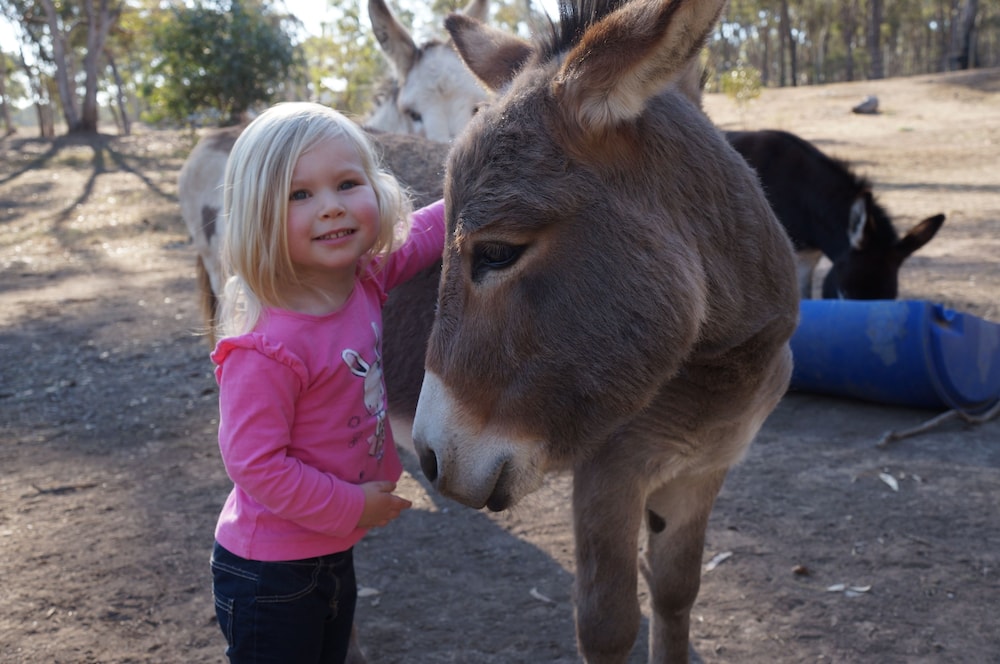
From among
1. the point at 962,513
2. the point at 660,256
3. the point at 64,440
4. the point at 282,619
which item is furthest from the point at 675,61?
the point at 64,440

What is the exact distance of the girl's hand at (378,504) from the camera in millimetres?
2170

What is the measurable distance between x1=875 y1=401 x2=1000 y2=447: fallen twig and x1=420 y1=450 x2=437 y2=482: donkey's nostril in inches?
151

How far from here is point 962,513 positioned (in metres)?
4.00

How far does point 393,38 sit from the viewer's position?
19.6 feet

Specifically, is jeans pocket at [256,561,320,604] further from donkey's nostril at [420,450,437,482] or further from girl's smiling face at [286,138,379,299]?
girl's smiling face at [286,138,379,299]

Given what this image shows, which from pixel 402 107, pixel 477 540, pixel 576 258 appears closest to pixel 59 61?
pixel 402 107

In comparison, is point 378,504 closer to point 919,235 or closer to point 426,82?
point 426,82


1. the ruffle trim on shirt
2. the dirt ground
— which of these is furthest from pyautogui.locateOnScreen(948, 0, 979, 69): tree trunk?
the ruffle trim on shirt

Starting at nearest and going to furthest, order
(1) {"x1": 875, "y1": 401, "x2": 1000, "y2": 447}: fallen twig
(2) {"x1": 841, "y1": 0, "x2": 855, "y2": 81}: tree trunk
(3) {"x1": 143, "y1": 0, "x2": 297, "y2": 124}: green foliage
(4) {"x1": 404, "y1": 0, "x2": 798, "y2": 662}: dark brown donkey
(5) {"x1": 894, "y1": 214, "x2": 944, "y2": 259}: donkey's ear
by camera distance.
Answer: (4) {"x1": 404, "y1": 0, "x2": 798, "y2": 662}: dark brown donkey
(1) {"x1": 875, "y1": 401, "x2": 1000, "y2": 447}: fallen twig
(5) {"x1": 894, "y1": 214, "x2": 944, "y2": 259}: donkey's ear
(3) {"x1": 143, "y1": 0, "x2": 297, "y2": 124}: green foliage
(2) {"x1": 841, "y1": 0, "x2": 855, "y2": 81}: tree trunk

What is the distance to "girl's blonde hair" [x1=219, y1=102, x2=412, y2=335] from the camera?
82.9 inches

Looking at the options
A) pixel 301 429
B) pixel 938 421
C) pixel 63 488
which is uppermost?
pixel 301 429

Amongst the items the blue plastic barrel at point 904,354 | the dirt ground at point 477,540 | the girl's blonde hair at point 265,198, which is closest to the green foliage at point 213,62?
the dirt ground at point 477,540

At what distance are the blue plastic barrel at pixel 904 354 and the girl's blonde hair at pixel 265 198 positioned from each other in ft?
13.1

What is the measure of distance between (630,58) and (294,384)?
115 cm
